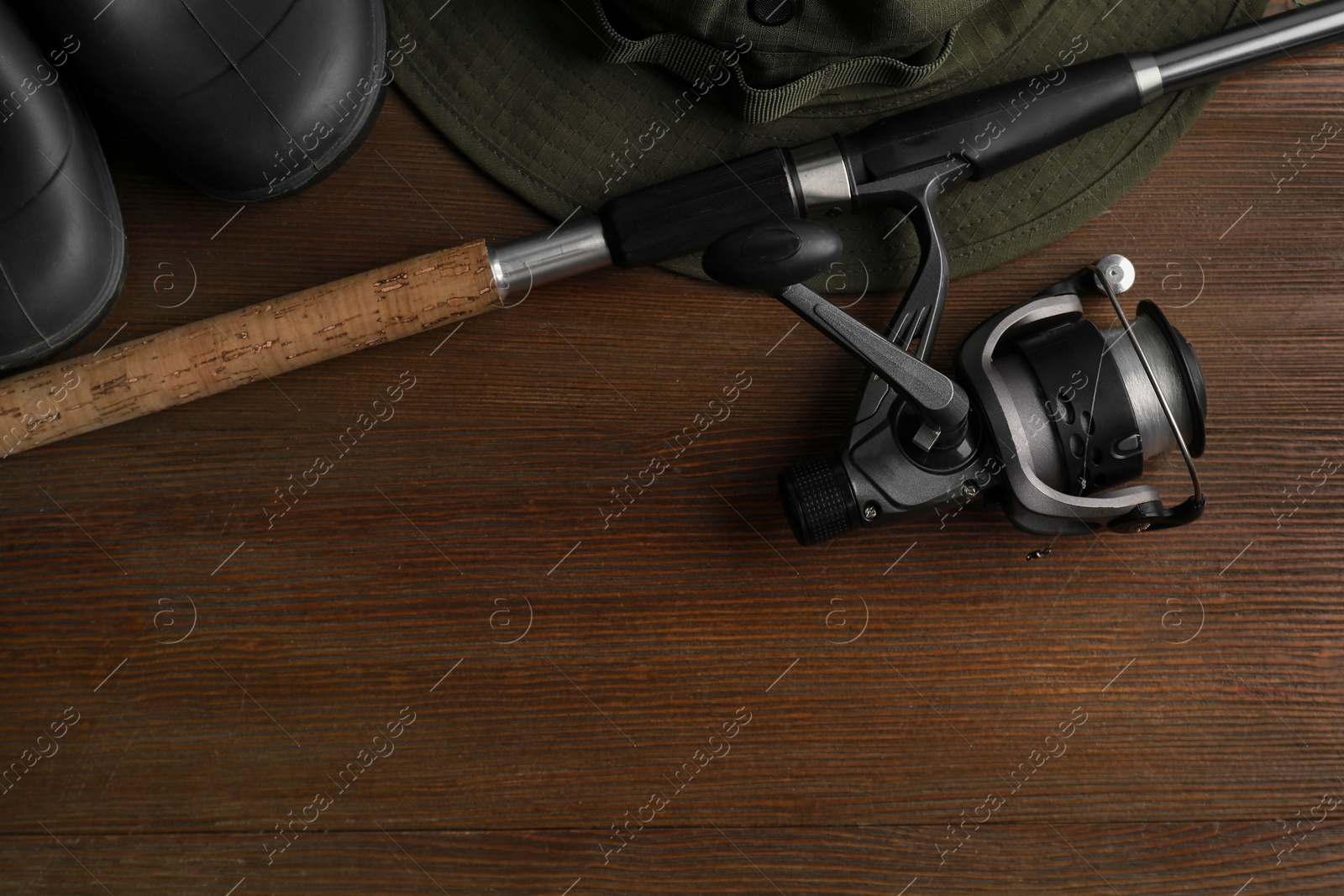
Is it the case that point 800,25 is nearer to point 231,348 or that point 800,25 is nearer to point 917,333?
point 917,333

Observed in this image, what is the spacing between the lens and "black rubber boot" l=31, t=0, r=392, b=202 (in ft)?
2.64

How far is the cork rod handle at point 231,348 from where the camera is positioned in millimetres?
864

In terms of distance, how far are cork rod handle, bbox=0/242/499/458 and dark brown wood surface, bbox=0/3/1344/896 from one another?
6cm

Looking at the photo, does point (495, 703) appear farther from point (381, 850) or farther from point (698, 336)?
point (698, 336)

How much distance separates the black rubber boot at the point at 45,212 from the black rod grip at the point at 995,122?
0.70 meters

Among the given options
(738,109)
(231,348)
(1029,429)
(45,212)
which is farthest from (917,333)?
(45,212)

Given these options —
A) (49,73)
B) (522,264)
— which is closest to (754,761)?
(522,264)

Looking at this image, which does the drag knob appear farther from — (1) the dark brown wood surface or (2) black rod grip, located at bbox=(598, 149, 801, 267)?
(2) black rod grip, located at bbox=(598, 149, 801, 267)

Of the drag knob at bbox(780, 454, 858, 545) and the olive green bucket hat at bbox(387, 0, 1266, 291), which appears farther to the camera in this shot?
the olive green bucket hat at bbox(387, 0, 1266, 291)

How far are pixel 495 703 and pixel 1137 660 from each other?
61cm

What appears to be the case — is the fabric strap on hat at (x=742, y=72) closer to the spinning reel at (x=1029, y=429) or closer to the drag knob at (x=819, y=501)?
the spinning reel at (x=1029, y=429)

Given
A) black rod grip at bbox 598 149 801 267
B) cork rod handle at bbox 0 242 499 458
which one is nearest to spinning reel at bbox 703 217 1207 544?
black rod grip at bbox 598 149 801 267

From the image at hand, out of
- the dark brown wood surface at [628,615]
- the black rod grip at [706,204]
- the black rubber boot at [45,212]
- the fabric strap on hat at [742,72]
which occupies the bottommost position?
the dark brown wood surface at [628,615]

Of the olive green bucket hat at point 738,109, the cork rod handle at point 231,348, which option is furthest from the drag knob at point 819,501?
the cork rod handle at point 231,348
